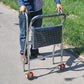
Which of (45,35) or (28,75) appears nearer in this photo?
(45,35)

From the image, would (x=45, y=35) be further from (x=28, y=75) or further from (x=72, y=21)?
(x=72, y=21)

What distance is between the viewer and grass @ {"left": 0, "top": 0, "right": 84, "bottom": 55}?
17.9ft

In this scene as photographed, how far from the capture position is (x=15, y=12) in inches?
374

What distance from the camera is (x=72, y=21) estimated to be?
6.90 meters

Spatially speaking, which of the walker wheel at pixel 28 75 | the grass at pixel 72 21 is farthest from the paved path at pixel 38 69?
the grass at pixel 72 21

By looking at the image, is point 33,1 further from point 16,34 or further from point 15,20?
point 15,20

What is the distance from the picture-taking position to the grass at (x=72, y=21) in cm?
544

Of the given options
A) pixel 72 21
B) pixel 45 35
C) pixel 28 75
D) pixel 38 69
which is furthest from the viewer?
pixel 72 21

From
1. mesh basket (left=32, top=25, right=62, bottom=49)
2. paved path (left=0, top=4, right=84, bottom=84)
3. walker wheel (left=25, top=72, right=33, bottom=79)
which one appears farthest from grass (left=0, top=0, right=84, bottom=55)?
walker wheel (left=25, top=72, right=33, bottom=79)

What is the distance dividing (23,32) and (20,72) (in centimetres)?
78

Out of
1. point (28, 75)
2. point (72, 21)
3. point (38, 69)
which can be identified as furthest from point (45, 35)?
point (72, 21)

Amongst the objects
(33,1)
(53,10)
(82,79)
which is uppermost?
(33,1)

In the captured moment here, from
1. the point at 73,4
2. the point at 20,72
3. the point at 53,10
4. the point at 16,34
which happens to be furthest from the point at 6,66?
the point at 73,4

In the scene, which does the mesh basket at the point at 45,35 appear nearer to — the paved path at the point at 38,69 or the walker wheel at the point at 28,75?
the walker wheel at the point at 28,75
